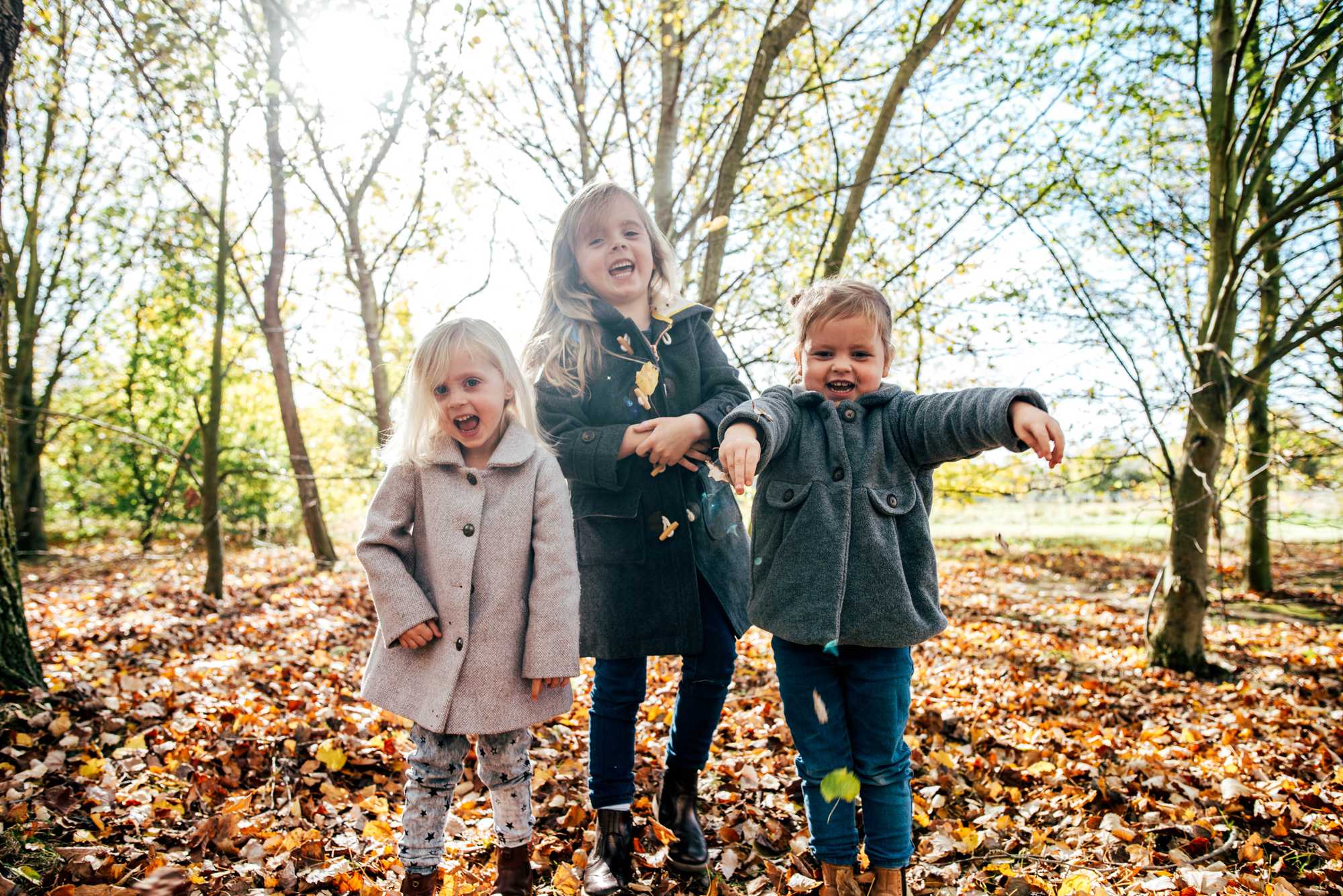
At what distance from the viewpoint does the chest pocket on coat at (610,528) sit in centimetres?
214

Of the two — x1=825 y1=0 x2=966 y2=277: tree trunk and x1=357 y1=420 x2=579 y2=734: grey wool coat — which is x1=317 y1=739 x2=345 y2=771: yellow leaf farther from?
x1=825 y1=0 x2=966 y2=277: tree trunk

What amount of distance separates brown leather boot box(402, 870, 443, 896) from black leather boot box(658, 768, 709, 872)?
0.69 metres

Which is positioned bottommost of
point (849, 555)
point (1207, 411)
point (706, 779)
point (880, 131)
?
point (706, 779)

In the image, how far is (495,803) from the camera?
1.96 m

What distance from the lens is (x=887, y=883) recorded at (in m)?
1.85

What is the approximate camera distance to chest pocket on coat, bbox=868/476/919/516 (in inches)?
75.7

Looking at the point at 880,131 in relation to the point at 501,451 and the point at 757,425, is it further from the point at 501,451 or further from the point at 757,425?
the point at 501,451

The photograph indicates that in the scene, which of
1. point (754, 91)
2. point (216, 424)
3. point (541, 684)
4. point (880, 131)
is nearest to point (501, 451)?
point (541, 684)

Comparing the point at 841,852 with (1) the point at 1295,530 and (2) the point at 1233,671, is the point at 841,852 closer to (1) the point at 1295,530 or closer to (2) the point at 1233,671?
(2) the point at 1233,671

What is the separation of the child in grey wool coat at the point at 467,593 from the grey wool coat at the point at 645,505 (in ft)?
0.52

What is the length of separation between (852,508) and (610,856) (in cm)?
121

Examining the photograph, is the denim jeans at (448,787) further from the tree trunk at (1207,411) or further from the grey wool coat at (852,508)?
the tree trunk at (1207,411)

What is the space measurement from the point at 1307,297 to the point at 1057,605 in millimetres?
3654

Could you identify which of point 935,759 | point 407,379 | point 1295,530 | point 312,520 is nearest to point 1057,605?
point 935,759
